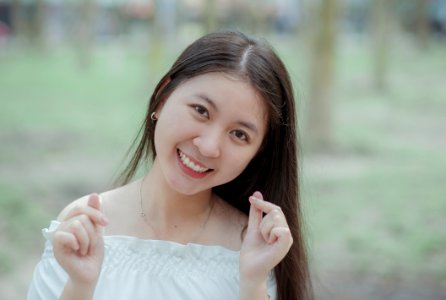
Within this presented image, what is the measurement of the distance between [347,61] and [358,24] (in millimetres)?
15461

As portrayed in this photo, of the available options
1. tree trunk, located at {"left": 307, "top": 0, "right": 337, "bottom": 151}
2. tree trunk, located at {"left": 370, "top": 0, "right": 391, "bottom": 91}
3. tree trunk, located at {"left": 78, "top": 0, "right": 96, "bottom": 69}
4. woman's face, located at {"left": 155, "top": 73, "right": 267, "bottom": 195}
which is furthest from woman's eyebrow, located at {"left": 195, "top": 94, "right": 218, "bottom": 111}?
tree trunk, located at {"left": 78, "top": 0, "right": 96, "bottom": 69}

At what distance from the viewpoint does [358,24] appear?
3650 centimetres

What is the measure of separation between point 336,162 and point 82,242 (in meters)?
6.58

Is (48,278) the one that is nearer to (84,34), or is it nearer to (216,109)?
(216,109)

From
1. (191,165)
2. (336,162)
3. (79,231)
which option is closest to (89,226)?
(79,231)

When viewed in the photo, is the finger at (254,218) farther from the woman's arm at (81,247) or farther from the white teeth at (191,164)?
the woman's arm at (81,247)

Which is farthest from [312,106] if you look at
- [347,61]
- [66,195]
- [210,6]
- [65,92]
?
[347,61]

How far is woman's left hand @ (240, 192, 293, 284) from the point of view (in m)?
1.44

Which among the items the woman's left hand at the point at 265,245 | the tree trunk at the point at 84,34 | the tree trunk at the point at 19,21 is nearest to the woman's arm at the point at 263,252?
the woman's left hand at the point at 265,245

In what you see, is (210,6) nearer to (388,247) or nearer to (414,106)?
(414,106)

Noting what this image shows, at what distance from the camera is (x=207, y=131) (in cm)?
151

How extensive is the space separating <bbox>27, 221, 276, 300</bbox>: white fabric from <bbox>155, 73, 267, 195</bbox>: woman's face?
0.17 meters

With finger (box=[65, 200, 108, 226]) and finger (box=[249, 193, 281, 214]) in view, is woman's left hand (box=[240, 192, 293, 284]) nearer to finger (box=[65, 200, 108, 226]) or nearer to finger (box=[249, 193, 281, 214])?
finger (box=[249, 193, 281, 214])

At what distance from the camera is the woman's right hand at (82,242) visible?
1.32 m
